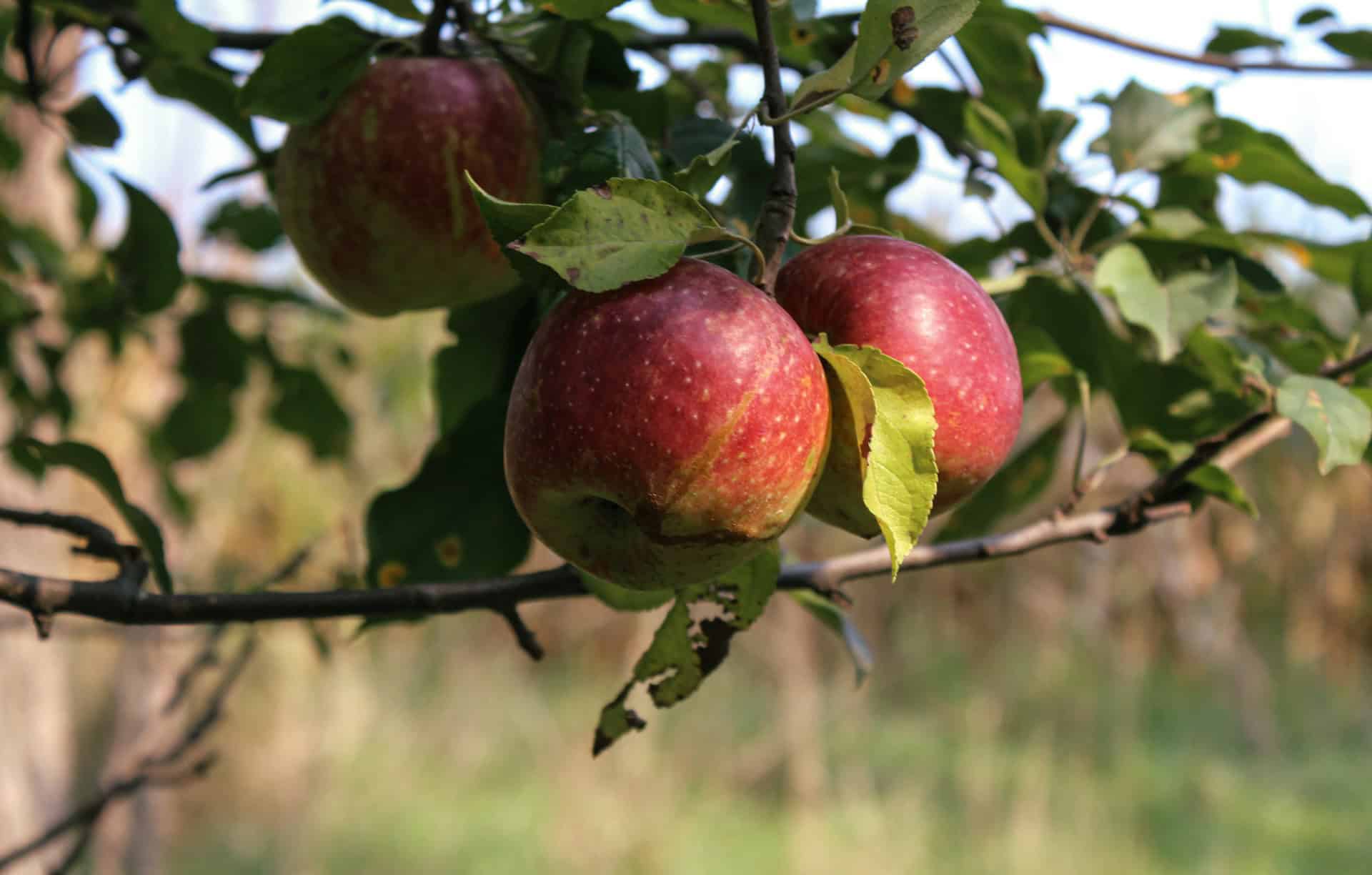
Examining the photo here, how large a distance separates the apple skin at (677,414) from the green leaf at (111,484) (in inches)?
10.8

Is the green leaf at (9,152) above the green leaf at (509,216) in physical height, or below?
below

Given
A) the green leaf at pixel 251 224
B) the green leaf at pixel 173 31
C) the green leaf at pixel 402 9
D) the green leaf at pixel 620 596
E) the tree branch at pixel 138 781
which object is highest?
the green leaf at pixel 402 9

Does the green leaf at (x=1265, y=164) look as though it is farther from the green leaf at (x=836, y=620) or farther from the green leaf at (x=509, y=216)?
the green leaf at (x=509, y=216)

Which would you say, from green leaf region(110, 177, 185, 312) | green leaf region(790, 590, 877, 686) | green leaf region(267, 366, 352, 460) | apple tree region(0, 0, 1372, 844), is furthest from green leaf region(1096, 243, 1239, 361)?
green leaf region(267, 366, 352, 460)

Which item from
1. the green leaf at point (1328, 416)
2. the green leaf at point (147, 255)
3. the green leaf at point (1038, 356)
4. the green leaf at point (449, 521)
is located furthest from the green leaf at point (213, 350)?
the green leaf at point (1328, 416)

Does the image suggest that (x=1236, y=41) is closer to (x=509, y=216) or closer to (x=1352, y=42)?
(x=1352, y=42)

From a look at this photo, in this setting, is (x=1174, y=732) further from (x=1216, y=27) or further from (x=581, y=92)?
(x=581, y=92)

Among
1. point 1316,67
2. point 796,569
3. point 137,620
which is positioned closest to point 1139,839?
point 1316,67

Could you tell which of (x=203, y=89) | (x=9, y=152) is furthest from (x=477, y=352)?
(x=9, y=152)

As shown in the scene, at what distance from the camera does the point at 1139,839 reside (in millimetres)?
3418

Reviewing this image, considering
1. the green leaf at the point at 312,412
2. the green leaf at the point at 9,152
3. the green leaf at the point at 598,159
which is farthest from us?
the green leaf at the point at 312,412

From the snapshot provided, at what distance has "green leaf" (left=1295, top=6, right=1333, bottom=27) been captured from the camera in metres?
0.90

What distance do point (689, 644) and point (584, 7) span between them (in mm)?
288

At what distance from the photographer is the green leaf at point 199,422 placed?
115 centimetres
